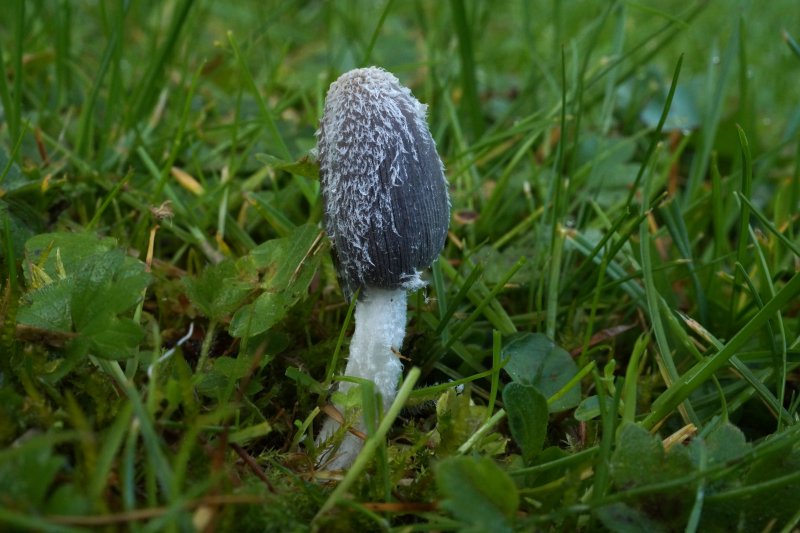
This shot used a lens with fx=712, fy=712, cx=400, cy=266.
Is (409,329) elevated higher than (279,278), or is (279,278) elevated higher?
(279,278)

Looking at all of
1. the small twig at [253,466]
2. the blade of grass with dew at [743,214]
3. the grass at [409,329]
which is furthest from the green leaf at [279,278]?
the blade of grass with dew at [743,214]

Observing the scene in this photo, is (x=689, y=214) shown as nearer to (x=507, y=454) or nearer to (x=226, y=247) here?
(x=507, y=454)

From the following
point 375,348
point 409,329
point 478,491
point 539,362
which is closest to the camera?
point 478,491

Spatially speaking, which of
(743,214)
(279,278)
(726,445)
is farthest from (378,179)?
(743,214)

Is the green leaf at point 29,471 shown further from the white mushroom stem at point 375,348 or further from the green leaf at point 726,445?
the green leaf at point 726,445

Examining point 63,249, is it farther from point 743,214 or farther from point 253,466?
point 743,214

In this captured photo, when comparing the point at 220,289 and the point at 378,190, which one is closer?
the point at 378,190

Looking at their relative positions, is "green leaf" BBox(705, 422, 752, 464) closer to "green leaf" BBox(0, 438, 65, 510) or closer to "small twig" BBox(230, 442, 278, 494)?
"small twig" BBox(230, 442, 278, 494)
